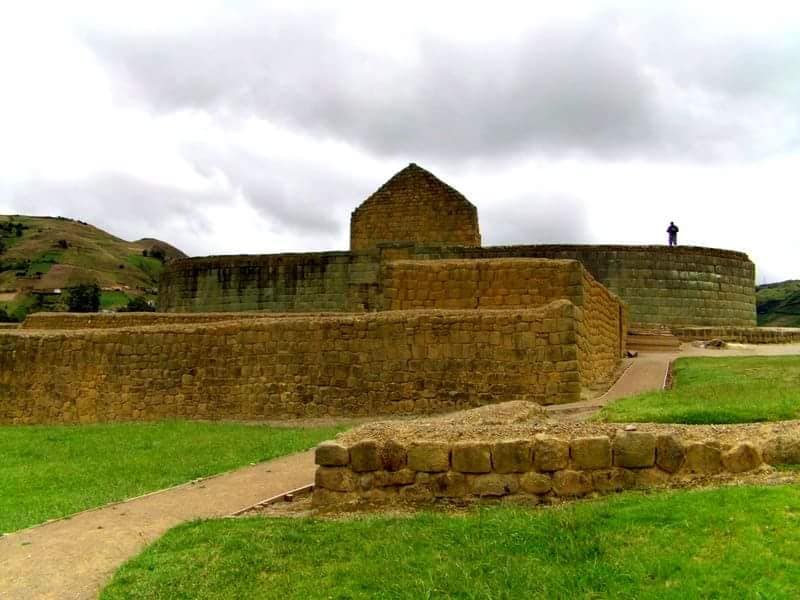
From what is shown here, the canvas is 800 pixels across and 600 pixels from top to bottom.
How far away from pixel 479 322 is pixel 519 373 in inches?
45.3

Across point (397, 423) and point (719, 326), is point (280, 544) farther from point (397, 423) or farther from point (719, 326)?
point (719, 326)

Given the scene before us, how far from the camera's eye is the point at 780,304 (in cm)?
7050

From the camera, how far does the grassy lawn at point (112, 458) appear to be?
27.5ft

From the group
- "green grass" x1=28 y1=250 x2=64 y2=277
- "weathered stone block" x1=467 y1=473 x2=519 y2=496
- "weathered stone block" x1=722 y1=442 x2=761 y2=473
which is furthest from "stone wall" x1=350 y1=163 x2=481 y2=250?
"green grass" x1=28 y1=250 x2=64 y2=277

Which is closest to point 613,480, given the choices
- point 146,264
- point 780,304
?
point 780,304

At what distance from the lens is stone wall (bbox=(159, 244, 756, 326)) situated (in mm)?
27312

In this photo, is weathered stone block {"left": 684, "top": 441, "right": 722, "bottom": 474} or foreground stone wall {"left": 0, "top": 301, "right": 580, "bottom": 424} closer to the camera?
weathered stone block {"left": 684, "top": 441, "right": 722, "bottom": 474}

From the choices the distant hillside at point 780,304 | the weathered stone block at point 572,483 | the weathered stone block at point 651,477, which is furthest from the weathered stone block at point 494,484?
the distant hillside at point 780,304

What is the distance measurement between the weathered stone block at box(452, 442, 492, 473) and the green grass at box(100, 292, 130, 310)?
85185mm

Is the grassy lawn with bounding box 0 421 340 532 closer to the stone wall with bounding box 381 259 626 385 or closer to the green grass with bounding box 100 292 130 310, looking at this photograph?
the stone wall with bounding box 381 259 626 385

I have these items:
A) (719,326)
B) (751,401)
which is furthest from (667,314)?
(751,401)

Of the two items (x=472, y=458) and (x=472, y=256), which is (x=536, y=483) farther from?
(x=472, y=256)

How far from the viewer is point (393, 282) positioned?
16.0 meters

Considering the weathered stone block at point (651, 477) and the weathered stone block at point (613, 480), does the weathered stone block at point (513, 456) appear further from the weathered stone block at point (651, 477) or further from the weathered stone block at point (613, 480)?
the weathered stone block at point (651, 477)
